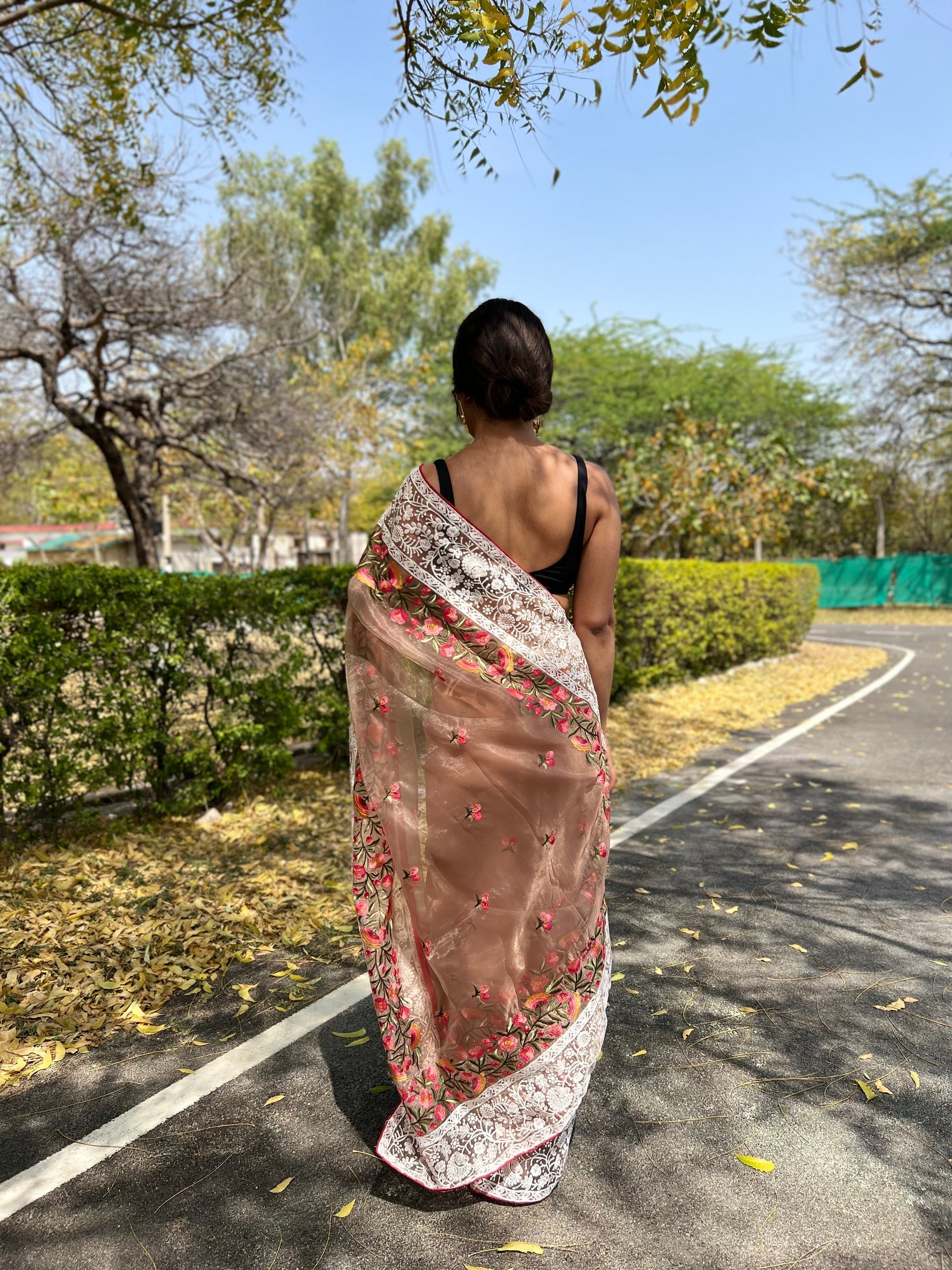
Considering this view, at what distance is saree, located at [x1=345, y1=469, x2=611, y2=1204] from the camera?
2.27 meters

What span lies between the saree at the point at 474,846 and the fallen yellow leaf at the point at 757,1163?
0.48 meters

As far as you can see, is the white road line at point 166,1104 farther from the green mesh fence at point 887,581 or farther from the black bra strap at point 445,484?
the green mesh fence at point 887,581

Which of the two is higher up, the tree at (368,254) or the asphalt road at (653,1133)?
the tree at (368,254)

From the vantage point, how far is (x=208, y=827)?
535 cm

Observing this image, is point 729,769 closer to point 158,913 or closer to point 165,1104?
point 158,913

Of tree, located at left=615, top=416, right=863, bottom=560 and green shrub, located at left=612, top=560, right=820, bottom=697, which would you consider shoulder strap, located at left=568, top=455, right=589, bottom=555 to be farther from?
tree, located at left=615, top=416, right=863, bottom=560

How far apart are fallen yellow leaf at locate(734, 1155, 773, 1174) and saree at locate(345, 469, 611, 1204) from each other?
19.1 inches

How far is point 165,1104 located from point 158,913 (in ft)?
4.90

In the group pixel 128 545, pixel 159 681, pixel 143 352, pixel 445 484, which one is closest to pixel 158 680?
pixel 159 681

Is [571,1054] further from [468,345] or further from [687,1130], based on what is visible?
[468,345]

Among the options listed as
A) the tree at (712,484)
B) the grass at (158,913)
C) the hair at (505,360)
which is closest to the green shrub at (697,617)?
the tree at (712,484)

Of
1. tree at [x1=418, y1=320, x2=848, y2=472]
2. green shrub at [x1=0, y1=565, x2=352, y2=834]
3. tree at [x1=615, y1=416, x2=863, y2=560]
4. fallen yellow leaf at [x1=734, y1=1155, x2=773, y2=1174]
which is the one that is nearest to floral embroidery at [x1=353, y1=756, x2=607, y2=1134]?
fallen yellow leaf at [x1=734, y1=1155, x2=773, y2=1174]

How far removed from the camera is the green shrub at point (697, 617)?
986 cm

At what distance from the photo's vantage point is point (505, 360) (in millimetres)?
2301
